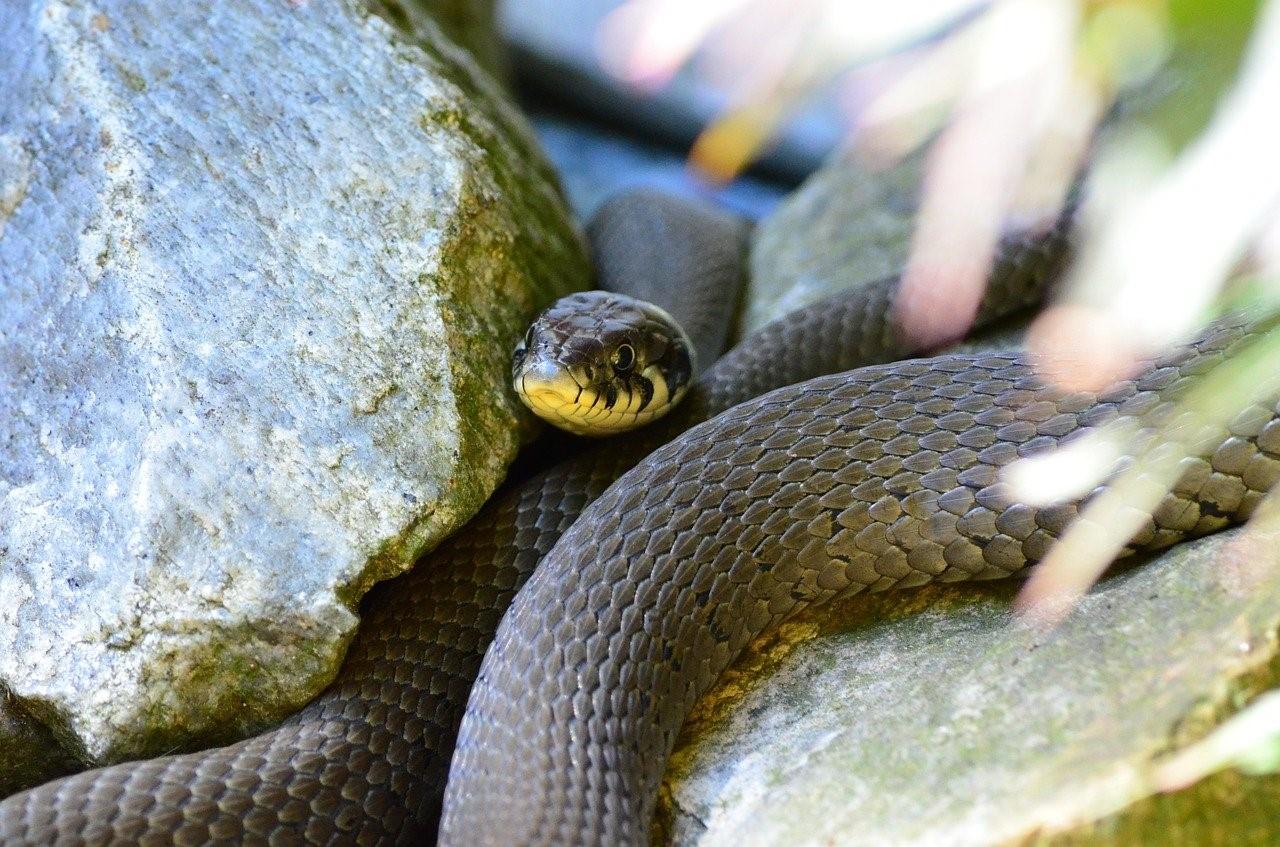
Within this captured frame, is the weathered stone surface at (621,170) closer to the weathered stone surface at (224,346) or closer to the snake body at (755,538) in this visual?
the weathered stone surface at (224,346)

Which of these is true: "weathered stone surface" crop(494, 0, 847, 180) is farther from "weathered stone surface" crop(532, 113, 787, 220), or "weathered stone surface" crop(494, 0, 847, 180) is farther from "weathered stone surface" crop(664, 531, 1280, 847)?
"weathered stone surface" crop(664, 531, 1280, 847)

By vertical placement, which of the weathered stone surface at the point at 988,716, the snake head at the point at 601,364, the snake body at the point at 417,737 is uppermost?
the weathered stone surface at the point at 988,716

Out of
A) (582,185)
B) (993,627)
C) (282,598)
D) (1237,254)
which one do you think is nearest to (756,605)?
(993,627)

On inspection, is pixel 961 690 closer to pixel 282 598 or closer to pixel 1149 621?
pixel 1149 621

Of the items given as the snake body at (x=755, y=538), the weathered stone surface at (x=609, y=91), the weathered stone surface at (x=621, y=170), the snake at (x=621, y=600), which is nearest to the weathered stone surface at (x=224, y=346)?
the snake at (x=621, y=600)

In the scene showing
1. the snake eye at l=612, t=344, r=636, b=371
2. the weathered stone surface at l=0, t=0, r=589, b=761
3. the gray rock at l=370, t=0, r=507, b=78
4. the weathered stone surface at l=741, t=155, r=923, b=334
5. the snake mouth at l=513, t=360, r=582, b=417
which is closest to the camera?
the weathered stone surface at l=0, t=0, r=589, b=761

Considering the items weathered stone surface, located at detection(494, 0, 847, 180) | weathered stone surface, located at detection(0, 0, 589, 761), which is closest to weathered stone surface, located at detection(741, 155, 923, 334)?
weathered stone surface, located at detection(494, 0, 847, 180)
